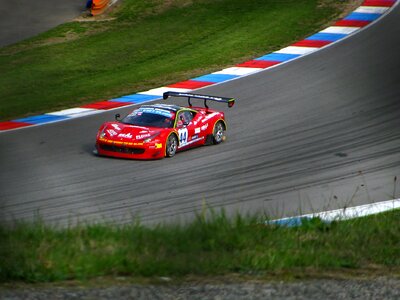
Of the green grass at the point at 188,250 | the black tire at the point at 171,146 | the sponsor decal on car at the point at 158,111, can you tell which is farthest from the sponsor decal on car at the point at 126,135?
the green grass at the point at 188,250

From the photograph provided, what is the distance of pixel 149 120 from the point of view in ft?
54.5

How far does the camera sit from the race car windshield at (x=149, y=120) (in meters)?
16.5

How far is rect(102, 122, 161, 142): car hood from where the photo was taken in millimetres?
15836

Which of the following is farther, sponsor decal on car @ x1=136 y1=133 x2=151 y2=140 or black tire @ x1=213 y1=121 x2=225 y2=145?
black tire @ x1=213 y1=121 x2=225 y2=145

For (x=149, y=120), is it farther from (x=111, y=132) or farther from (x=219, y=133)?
(x=219, y=133)

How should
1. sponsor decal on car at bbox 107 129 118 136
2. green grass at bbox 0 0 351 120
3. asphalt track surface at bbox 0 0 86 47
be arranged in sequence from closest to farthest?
sponsor decal on car at bbox 107 129 118 136
green grass at bbox 0 0 351 120
asphalt track surface at bbox 0 0 86 47

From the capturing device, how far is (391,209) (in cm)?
1095

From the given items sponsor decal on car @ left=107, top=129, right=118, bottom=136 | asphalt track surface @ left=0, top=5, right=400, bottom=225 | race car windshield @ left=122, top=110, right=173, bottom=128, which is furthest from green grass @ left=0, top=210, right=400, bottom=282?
race car windshield @ left=122, top=110, right=173, bottom=128

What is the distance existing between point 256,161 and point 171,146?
185 centimetres

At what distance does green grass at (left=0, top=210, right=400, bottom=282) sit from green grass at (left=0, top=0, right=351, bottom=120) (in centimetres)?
1202

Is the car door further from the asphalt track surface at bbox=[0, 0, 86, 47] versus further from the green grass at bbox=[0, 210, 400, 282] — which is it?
the asphalt track surface at bbox=[0, 0, 86, 47]

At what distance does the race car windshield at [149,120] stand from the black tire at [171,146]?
38 cm

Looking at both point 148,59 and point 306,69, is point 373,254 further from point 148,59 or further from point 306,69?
point 148,59

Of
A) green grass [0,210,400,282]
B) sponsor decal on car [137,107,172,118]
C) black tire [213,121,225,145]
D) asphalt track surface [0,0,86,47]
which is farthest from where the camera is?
asphalt track surface [0,0,86,47]
